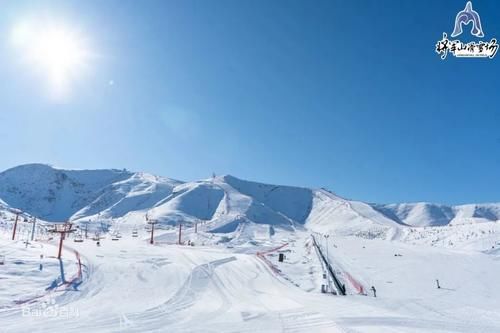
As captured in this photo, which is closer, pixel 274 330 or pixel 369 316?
pixel 274 330

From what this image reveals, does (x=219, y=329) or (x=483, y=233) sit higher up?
(x=483, y=233)

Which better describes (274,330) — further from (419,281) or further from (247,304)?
(419,281)

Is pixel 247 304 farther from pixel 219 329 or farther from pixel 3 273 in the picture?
pixel 3 273

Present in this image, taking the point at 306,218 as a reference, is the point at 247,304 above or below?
below

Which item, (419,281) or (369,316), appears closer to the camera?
(369,316)

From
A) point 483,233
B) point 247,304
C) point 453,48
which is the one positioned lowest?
point 247,304

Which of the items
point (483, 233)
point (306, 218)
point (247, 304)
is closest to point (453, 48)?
point (247, 304)

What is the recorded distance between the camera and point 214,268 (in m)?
29.0

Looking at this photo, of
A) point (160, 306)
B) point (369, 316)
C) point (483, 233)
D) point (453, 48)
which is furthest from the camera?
point (483, 233)

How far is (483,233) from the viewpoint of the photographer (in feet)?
179

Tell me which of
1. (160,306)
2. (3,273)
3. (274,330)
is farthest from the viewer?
(3,273)

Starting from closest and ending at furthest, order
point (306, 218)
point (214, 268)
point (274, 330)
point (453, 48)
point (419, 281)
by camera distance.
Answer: point (274, 330) < point (453, 48) < point (419, 281) < point (214, 268) < point (306, 218)

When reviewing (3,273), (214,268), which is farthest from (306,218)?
(3,273)

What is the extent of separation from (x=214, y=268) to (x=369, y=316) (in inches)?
676
